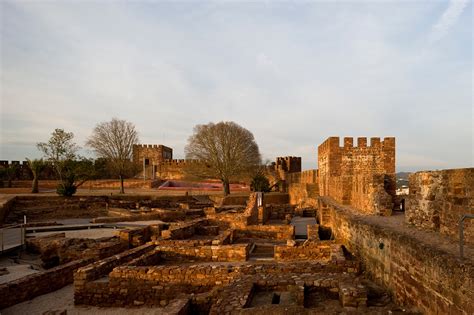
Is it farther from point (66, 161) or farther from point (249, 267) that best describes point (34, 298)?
point (66, 161)

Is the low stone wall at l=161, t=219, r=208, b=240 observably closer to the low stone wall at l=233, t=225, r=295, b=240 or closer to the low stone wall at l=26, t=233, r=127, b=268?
the low stone wall at l=26, t=233, r=127, b=268

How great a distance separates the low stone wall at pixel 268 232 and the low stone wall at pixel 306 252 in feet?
11.8

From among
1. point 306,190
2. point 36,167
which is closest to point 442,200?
point 306,190

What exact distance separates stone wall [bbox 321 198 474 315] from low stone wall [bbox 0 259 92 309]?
830 cm

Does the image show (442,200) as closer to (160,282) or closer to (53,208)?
(160,282)

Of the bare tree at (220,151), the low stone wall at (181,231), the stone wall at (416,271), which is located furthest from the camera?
the bare tree at (220,151)

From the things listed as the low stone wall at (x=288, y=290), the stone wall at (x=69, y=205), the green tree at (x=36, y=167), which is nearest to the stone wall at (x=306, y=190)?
the stone wall at (x=69, y=205)

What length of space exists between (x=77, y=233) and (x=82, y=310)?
920 centimetres

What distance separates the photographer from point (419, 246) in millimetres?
4844

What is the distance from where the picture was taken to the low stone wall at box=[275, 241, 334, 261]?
399 inches

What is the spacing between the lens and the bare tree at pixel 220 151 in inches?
1410

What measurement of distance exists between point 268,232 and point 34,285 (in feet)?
29.3

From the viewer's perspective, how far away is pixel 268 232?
14406mm

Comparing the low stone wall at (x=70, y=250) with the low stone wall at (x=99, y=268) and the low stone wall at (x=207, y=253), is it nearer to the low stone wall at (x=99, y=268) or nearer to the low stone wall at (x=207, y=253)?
the low stone wall at (x=99, y=268)
